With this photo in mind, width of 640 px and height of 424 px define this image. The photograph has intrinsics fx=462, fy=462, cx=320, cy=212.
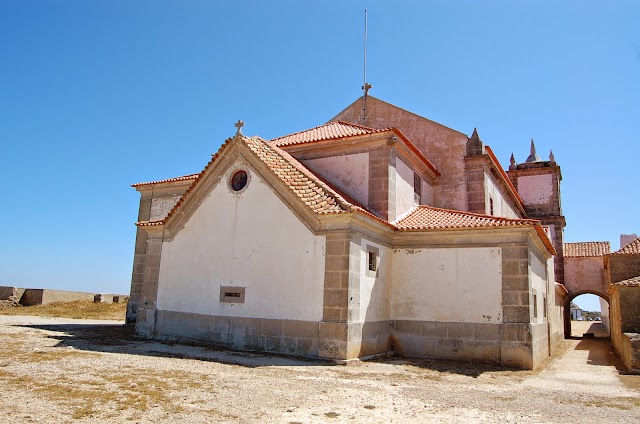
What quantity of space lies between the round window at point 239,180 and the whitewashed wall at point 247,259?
0.75ft

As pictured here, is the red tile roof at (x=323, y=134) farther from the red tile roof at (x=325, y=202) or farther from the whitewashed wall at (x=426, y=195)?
the whitewashed wall at (x=426, y=195)

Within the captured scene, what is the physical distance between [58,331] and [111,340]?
2884mm

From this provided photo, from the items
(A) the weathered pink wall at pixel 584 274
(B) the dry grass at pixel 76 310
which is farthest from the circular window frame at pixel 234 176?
(A) the weathered pink wall at pixel 584 274

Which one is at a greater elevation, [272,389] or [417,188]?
[417,188]

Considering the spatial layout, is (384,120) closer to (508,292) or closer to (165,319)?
(508,292)

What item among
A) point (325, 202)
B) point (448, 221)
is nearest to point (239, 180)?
point (325, 202)

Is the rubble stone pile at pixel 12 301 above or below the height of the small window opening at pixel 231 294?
below

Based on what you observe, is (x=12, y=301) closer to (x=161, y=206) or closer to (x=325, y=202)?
(x=161, y=206)

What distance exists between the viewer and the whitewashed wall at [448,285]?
12492 mm

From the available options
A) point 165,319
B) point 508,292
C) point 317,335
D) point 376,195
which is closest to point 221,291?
point 165,319

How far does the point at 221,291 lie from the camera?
13539 millimetres

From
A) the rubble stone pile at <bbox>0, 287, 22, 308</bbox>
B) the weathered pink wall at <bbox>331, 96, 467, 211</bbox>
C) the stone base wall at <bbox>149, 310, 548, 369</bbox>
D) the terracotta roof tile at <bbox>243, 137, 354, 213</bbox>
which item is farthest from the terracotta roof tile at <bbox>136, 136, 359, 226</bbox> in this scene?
the rubble stone pile at <bbox>0, 287, 22, 308</bbox>

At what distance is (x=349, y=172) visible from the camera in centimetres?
1532

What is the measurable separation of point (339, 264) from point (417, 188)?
22.3ft
